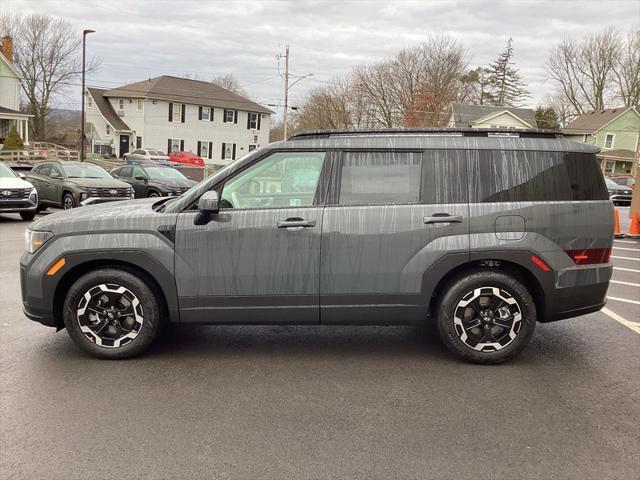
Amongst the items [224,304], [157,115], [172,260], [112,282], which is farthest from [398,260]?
[157,115]

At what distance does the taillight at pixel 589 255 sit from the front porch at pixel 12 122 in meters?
49.7

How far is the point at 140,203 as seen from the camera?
525 centimetres

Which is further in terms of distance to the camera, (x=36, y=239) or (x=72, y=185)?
(x=72, y=185)

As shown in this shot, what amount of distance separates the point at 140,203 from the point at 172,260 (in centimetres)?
99

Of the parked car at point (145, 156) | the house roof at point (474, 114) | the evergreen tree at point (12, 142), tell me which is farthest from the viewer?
the house roof at point (474, 114)

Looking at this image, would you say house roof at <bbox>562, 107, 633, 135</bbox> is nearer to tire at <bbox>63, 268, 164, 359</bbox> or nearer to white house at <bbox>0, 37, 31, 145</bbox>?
white house at <bbox>0, 37, 31, 145</bbox>

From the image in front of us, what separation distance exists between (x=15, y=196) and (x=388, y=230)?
12826 mm

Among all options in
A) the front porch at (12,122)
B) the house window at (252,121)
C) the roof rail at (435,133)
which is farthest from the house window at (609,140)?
the roof rail at (435,133)

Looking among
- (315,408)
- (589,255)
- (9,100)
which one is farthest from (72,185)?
(9,100)

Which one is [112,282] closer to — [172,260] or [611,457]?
[172,260]

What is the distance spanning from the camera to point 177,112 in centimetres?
5431

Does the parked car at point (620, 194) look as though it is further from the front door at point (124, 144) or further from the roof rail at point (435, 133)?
the front door at point (124, 144)

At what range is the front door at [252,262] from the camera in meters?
4.52

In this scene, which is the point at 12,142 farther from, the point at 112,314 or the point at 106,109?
the point at 112,314
